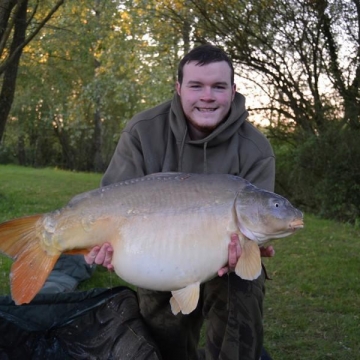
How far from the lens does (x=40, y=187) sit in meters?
13.1

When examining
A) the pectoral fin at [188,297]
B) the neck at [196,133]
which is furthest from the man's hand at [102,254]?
the neck at [196,133]

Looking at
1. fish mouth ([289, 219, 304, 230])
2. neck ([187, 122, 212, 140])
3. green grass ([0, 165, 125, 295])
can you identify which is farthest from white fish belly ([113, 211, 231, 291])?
green grass ([0, 165, 125, 295])

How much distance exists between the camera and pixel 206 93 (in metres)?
2.62

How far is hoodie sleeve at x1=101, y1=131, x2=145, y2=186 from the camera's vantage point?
9.16ft

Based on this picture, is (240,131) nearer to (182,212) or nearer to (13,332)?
(182,212)

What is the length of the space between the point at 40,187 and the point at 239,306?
11037 millimetres

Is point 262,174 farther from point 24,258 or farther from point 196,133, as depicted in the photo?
point 24,258

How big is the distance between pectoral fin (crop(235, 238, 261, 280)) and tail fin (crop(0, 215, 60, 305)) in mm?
702

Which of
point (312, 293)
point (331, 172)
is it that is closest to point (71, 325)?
point (312, 293)

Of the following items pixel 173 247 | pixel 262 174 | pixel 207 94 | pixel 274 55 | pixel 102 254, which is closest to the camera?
pixel 173 247

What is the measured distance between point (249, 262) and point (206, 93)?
802 mm

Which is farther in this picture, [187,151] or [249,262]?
[187,151]

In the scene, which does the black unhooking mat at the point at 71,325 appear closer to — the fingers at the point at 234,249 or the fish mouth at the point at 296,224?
the fingers at the point at 234,249

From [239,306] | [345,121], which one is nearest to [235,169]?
[239,306]
